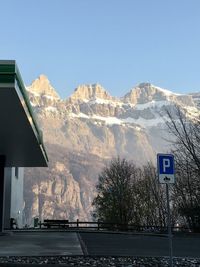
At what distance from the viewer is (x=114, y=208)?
54.8 m

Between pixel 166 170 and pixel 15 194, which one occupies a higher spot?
pixel 15 194

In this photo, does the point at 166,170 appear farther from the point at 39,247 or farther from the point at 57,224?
the point at 57,224

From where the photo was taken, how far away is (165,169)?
12250mm

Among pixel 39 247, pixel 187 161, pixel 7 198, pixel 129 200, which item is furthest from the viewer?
pixel 129 200

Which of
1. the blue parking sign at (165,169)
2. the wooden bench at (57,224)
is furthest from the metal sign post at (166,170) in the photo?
the wooden bench at (57,224)

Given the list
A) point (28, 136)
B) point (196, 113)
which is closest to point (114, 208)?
point (196, 113)

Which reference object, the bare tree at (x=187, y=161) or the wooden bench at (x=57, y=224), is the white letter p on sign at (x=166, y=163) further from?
the wooden bench at (x=57, y=224)

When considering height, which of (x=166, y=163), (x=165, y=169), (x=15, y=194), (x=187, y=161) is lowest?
(x=165, y=169)

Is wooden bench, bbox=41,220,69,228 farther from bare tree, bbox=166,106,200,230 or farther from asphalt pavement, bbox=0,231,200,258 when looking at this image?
asphalt pavement, bbox=0,231,200,258

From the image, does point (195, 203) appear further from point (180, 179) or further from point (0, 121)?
point (0, 121)

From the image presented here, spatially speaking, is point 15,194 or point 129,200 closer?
point 15,194

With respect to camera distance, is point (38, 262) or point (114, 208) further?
point (114, 208)

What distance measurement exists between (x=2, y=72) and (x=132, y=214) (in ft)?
146

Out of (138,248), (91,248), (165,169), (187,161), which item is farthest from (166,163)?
(187,161)
